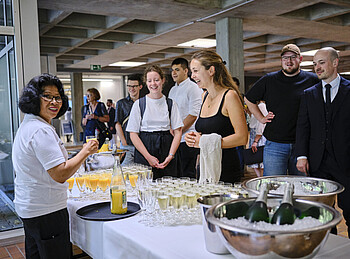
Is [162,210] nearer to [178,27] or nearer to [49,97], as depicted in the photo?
[49,97]

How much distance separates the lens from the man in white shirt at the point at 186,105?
3.70 meters

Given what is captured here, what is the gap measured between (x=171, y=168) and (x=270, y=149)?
0.88m

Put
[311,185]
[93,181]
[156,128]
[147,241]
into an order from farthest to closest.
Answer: [156,128] → [93,181] → [311,185] → [147,241]

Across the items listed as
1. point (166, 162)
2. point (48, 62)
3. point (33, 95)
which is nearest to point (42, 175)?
point (33, 95)

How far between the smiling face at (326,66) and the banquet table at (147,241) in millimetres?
1594

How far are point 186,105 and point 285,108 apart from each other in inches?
45.3

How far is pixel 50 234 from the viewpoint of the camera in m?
1.83

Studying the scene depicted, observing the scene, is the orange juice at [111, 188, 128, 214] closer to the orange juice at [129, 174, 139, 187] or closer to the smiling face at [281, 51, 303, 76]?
the orange juice at [129, 174, 139, 187]

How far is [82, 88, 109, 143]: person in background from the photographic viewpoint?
644cm

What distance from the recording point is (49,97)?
6.24 ft

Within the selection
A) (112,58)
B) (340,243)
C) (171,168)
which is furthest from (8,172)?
(112,58)

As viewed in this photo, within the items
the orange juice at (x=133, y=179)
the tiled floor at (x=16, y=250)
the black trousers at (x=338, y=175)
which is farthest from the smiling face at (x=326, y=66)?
the tiled floor at (x=16, y=250)

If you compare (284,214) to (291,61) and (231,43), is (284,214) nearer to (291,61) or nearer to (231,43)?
(291,61)


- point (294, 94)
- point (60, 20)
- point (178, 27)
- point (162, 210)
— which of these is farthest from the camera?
point (178, 27)
